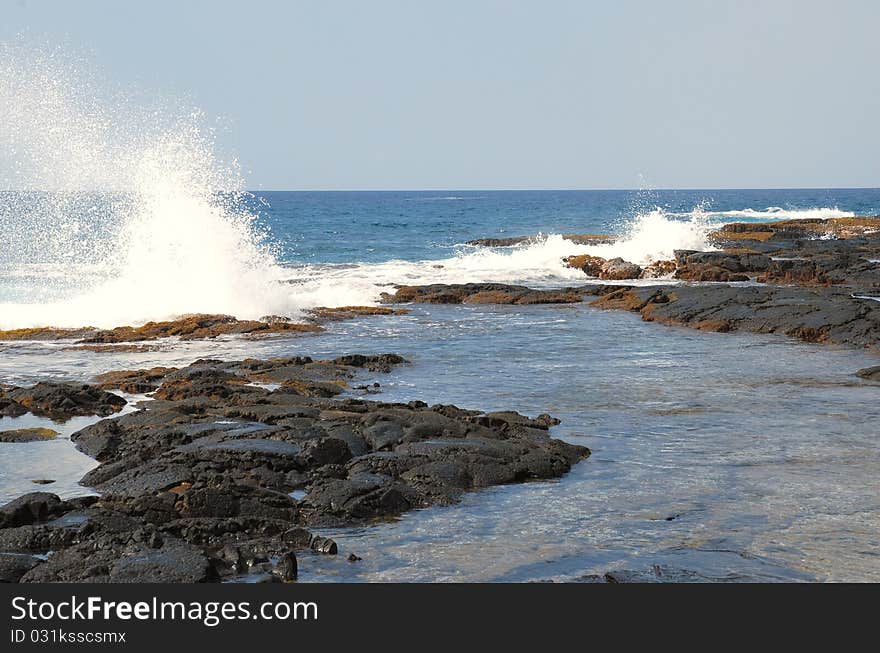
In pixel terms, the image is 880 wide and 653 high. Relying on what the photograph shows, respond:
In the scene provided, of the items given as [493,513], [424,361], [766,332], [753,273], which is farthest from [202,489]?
[753,273]

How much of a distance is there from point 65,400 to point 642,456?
6455 millimetres

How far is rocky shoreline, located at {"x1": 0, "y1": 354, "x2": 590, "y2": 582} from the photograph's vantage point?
6.51 meters

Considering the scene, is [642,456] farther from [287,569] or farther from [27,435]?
[27,435]

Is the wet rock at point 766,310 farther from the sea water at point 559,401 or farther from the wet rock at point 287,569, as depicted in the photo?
the wet rock at point 287,569

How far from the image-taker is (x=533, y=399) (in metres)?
12.4

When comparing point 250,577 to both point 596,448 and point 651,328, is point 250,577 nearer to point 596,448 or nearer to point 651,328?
point 596,448

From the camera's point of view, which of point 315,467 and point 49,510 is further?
point 315,467

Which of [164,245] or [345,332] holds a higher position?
[164,245]

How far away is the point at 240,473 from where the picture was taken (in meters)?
8.38

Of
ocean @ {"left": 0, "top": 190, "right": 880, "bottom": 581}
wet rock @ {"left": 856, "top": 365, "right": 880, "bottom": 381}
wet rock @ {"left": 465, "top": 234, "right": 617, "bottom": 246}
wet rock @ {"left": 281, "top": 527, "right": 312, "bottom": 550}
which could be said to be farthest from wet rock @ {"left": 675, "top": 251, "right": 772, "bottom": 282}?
wet rock @ {"left": 281, "top": 527, "right": 312, "bottom": 550}

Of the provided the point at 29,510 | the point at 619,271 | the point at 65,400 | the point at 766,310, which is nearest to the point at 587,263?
the point at 619,271

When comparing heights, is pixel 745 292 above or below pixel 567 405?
above

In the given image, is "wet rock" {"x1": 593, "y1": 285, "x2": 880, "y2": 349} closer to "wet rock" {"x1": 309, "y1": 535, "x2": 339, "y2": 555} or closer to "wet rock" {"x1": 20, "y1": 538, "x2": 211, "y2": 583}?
"wet rock" {"x1": 309, "y1": 535, "x2": 339, "y2": 555}

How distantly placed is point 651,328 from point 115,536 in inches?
572
